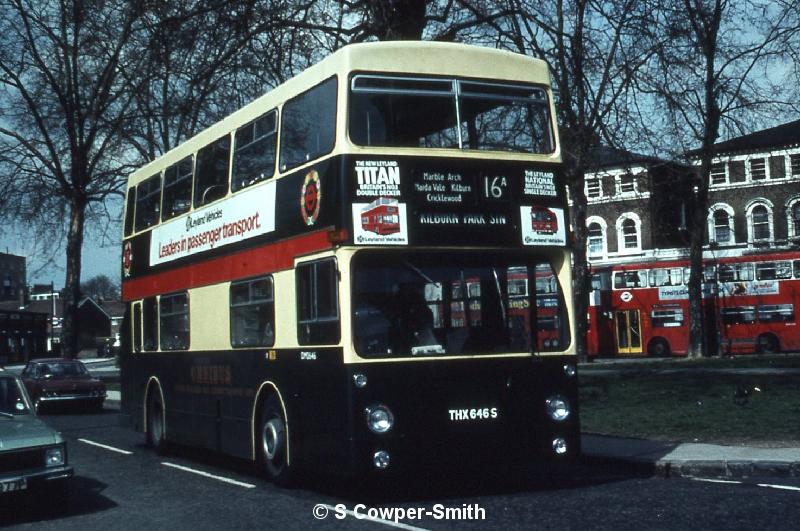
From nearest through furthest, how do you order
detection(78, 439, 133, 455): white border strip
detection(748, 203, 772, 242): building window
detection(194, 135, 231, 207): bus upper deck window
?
detection(194, 135, 231, 207): bus upper deck window < detection(78, 439, 133, 455): white border strip < detection(748, 203, 772, 242): building window

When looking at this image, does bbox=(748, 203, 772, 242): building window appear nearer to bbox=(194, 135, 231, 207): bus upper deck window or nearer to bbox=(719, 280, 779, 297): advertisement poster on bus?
bbox=(719, 280, 779, 297): advertisement poster on bus

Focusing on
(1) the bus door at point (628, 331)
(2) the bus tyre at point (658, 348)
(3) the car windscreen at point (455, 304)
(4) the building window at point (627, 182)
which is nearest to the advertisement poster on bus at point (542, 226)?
(3) the car windscreen at point (455, 304)

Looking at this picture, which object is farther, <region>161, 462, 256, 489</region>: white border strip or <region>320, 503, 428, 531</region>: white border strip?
<region>161, 462, 256, 489</region>: white border strip

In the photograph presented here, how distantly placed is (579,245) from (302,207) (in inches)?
1092

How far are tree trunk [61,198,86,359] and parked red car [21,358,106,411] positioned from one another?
1065 cm

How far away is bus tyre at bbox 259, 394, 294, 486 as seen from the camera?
11.8m

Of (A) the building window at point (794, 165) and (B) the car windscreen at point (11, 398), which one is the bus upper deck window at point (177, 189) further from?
(A) the building window at point (794, 165)

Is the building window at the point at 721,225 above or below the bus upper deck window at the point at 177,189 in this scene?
above

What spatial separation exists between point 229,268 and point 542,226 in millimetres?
4392

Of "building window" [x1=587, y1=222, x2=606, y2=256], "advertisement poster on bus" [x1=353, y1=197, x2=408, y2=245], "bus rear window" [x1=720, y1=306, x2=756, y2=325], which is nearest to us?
"advertisement poster on bus" [x1=353, y1=197, x2=408, y2=245]

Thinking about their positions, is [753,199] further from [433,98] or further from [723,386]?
[433,98]

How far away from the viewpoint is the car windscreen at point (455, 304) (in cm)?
1028

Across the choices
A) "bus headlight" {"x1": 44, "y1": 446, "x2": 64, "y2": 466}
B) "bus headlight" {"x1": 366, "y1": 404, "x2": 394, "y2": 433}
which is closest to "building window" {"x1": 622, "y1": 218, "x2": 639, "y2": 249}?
"bus headlight" {"x1": 366, "y1": 404, "x2": 394, "y2": 433}

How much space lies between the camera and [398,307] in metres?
10.4
